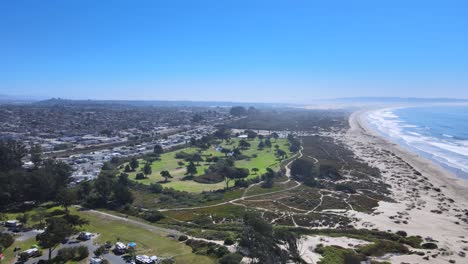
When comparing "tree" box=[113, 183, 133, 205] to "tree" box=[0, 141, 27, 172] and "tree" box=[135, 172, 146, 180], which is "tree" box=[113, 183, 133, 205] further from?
"tree" box=[0, 141, 27, 172]

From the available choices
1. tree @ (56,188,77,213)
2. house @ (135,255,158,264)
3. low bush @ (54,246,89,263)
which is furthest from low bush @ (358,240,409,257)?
tree @ (56,188,77,213)

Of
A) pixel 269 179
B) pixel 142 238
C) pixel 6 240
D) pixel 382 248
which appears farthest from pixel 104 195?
pixel 382 248

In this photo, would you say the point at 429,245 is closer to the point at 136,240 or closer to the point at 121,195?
the point at 136,240

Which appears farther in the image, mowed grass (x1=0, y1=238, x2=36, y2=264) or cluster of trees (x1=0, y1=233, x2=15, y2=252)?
cluster of trees (x1=0, y1=233, x2=15, y2=252)

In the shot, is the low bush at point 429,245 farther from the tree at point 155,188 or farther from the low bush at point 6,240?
the low bush at point 6,240

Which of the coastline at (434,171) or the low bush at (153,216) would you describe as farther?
the coastline at (434,171)

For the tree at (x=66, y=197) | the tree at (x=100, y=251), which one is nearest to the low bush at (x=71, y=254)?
the tree at (x=100, y=251)

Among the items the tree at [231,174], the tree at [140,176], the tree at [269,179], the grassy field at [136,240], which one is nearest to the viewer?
the grassy field at [136,240]
